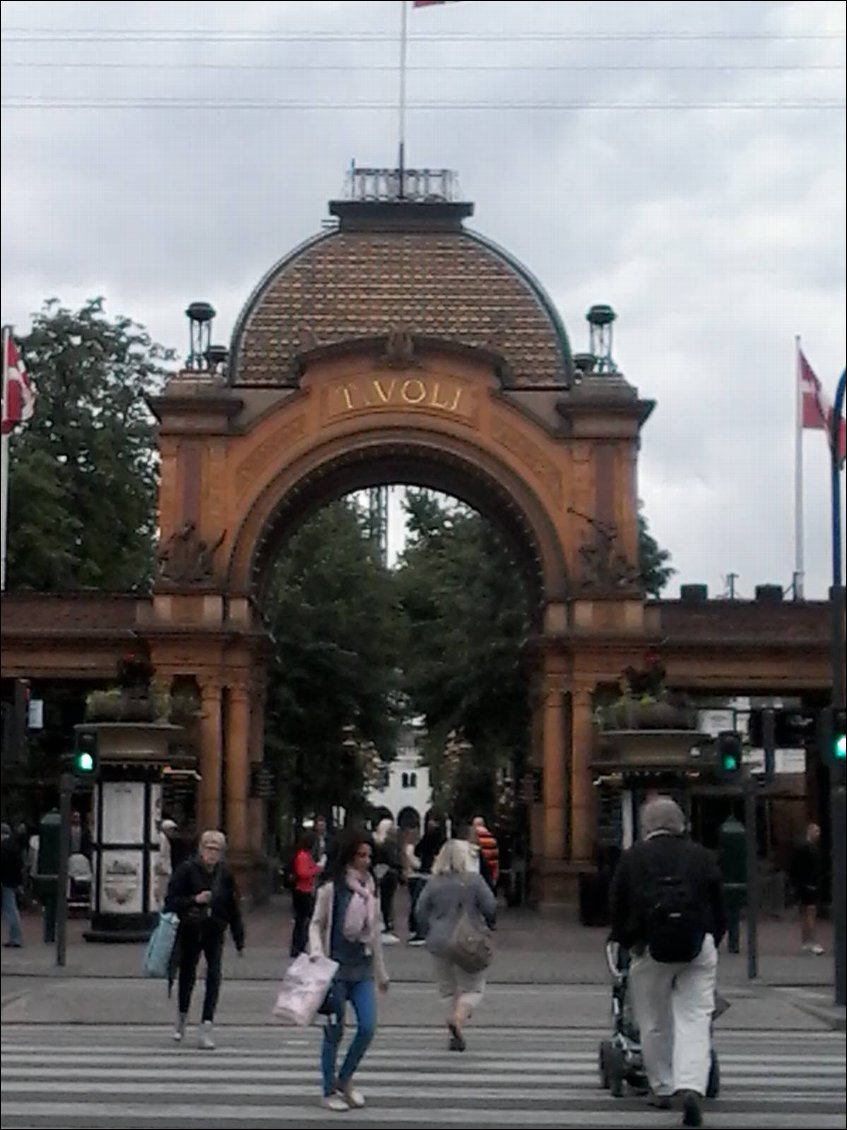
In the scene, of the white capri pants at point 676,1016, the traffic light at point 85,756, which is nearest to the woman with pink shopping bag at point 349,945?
the white capri pants at point 676,1016

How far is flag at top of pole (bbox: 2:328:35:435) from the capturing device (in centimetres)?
2477

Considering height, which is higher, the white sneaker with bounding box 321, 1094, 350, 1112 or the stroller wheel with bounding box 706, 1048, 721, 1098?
the stroller wheel with bounding box 706, 1048, 721, 1098

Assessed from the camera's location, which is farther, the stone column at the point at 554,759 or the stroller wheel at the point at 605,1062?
the stone column at the point at 554,759

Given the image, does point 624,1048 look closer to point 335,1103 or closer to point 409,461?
point 335,1103

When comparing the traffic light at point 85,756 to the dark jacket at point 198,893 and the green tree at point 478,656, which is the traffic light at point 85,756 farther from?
the green tree at point 478,656

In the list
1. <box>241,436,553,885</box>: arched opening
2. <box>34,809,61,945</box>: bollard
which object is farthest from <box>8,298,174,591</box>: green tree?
<box>34,809,61,945</box>: bollard

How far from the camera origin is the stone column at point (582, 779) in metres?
44.9

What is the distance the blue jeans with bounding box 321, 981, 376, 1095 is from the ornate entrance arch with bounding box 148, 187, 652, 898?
1163 inches

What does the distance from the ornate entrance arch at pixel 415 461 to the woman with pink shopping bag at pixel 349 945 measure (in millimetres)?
29344

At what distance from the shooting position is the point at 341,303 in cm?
4894

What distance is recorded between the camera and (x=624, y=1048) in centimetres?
1477

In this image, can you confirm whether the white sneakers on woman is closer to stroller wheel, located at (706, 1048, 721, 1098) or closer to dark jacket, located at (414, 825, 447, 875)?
stroller wheel, located at (706, 1048, 721, 1098)

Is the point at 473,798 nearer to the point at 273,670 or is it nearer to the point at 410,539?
the point at 273,670

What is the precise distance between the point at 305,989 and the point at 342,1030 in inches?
21.9
